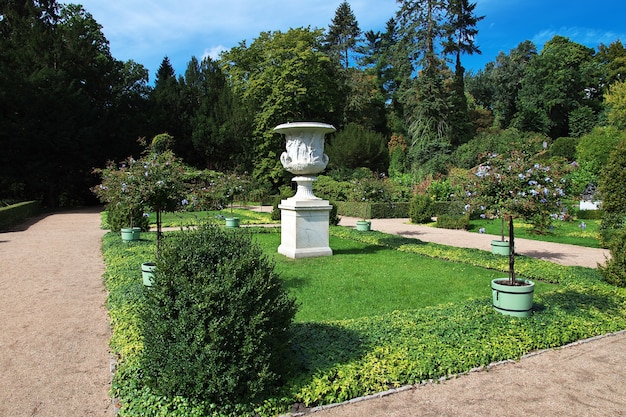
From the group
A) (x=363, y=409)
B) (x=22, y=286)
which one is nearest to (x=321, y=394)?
(x=363, y=409)

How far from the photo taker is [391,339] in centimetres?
411

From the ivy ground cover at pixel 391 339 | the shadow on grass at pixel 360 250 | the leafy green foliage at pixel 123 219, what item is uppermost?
the leafy green foliage at pixel 123 219

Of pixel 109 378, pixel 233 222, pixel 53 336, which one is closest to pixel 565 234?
pixel 233 222

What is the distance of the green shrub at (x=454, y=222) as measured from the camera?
52.7ft

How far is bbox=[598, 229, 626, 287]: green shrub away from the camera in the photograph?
20.5 feet

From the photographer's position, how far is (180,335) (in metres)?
3.06

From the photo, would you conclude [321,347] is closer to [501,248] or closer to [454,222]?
[501,248]

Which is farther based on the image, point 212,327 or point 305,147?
point 305,147

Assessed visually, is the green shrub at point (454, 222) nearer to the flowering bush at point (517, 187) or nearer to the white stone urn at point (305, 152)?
the white stone urn at point (305, 152)

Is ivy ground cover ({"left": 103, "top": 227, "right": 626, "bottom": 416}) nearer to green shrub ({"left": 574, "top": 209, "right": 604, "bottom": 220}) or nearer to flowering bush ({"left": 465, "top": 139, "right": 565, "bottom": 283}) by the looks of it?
flowering bush ({"left": 465, "top": 139, "right": 565, "bottom": 283})

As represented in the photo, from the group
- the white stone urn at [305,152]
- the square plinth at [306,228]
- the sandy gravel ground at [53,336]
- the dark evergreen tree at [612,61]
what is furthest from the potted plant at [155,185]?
the dark evergreen tree at [612,61]

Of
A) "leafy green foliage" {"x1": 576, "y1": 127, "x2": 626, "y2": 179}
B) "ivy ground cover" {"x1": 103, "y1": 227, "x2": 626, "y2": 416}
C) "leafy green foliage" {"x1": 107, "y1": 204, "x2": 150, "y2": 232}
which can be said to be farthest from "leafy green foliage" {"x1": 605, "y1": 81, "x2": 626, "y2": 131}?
"leafy green foliage" {"x1": 107, "y1": 204, "x2": 150, "y2": 232}

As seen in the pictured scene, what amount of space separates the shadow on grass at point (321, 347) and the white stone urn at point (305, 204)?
4.23 meters

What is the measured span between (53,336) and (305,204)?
4938 millimetres
